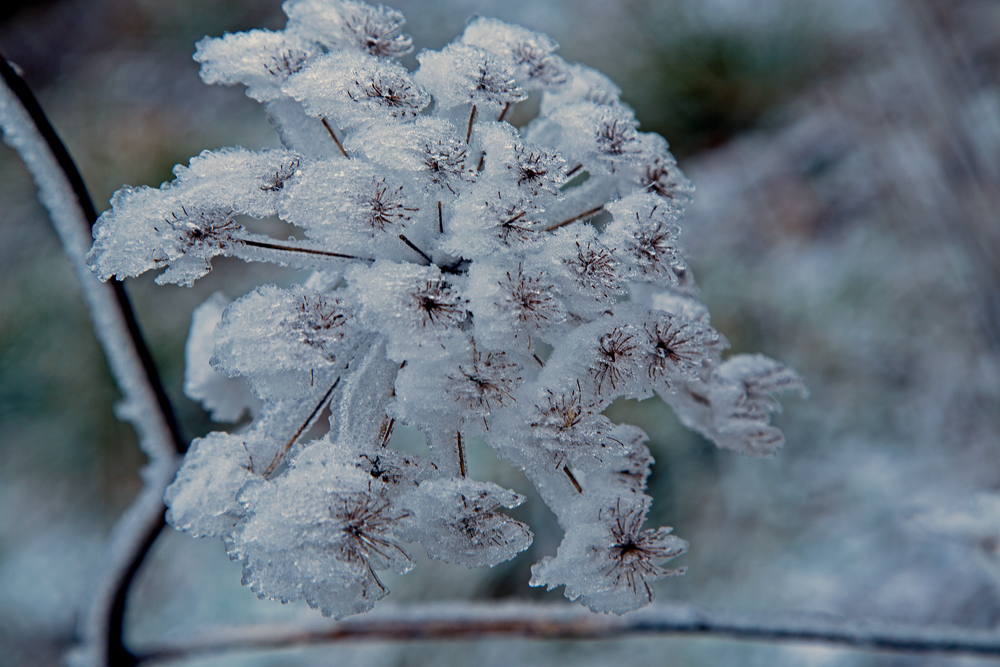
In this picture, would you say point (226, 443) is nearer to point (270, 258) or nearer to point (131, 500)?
point (270, 258)

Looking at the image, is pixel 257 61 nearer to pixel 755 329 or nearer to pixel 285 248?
pixel 285 248

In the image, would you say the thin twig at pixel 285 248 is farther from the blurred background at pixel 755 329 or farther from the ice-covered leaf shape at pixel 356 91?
the blurred background at pixel 755 329

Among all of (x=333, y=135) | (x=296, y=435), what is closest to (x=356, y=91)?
(x=333, y=135)

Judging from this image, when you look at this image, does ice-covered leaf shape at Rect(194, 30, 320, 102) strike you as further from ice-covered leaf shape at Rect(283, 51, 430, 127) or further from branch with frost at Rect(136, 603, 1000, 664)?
branch with frost at Rect(136, 603, 1000, 664)

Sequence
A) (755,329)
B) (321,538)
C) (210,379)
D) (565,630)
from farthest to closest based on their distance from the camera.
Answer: (755,329)
(565,630)
(210,379)
(321,538)

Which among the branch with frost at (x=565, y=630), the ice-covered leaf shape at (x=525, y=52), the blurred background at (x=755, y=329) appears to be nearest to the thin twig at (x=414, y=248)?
the ice-covered leaf shape at (x=525, y=52)

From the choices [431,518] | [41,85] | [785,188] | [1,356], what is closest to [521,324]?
[431,518]

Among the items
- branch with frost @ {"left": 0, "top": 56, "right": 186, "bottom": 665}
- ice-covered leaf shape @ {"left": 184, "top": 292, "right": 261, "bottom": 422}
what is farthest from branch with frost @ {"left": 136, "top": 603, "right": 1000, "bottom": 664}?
ice-covered leaf shape @ {"left": 184, "top": 292, "right": 261, "bottom": 422}
